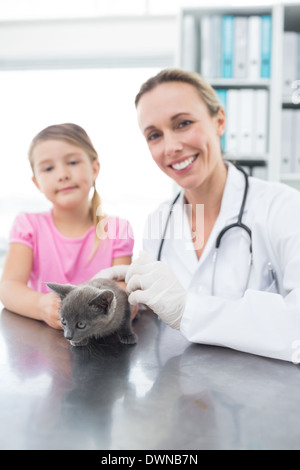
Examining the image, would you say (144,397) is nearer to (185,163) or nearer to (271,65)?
(185,163)

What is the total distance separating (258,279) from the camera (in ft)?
2.99

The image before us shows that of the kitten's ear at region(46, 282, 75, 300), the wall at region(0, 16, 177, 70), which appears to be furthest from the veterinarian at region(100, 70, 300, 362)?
the wall at region(0, 16, 177, 70)

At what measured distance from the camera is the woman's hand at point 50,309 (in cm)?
71

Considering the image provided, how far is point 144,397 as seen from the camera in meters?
0.46

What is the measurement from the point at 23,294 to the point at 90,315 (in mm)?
299

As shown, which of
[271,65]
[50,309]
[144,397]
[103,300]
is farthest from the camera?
[271,65]

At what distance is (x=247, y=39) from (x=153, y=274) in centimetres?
145

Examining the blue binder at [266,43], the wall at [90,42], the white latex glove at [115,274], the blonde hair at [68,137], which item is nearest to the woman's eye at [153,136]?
the blonde hair at [68,137]

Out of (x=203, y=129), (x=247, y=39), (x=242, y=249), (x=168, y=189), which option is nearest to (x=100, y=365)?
(x=242, y=249)

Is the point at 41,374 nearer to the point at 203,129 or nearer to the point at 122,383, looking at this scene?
the point at 122,383

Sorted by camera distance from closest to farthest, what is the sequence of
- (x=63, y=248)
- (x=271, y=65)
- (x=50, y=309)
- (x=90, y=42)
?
(x=50, y=309) < (x=63, y=248) < (x=271, y=65) < (x=90, y=42)

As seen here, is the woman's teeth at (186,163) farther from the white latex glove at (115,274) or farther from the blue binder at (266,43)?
the blue binder at (266,43)

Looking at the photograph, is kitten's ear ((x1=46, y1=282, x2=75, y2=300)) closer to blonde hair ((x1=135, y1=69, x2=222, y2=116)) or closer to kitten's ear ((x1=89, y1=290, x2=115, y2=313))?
kitten's ear ((x1=89, y1=290, x2=115, y2=313))

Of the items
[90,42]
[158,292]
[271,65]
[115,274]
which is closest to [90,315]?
[158,292]
